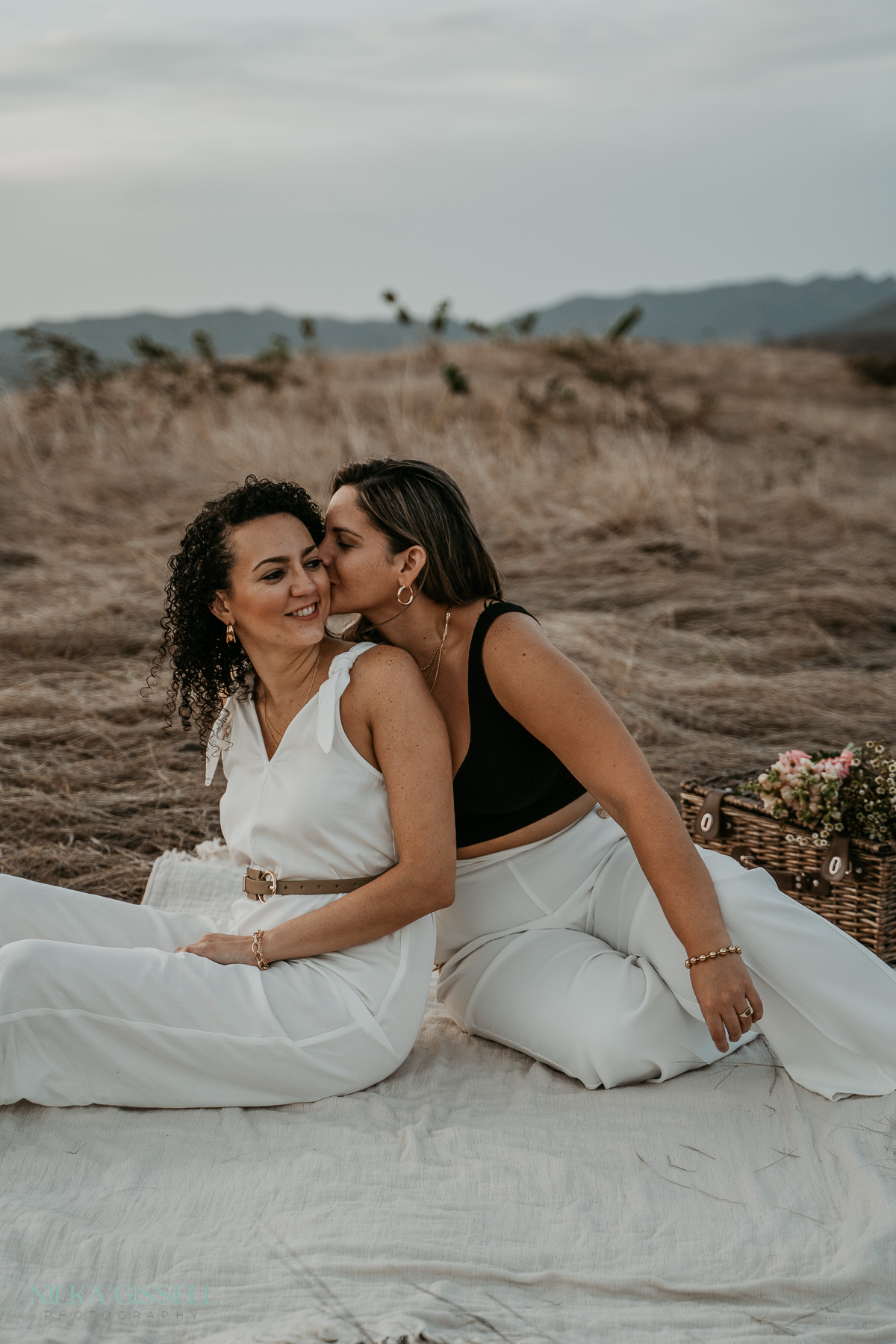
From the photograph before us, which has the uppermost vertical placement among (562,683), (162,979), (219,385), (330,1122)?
(219,385)

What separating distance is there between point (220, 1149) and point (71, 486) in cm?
703

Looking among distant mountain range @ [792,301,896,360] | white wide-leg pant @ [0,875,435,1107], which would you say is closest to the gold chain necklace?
white wide-leg pant @ [0,875,435,1107]

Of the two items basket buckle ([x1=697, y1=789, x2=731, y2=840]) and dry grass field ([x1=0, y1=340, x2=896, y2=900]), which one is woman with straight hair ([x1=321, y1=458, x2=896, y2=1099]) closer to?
basket buckle ([x1=697, y1=789, x2=731, y2=840])

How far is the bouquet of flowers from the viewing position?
288cm

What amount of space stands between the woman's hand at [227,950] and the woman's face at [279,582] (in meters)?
0.64

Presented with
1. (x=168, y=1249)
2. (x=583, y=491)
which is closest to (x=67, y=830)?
(x=168, y=1249)

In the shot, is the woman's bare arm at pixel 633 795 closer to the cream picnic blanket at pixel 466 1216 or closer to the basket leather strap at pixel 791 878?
the cream picnic blanket at pixel 466 1216

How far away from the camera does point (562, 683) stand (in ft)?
7.56

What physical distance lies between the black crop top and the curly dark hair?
0.51 meters

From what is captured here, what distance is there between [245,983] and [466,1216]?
62 centimetres

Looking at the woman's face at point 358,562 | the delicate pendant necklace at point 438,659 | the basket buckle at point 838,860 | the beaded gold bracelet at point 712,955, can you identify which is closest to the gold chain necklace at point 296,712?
the woman's face at point 358,562

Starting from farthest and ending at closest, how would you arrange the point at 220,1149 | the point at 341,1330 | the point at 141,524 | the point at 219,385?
the point at 219,385 → the point at 141,524 → the point at 220,1149 → the point at 341,1330

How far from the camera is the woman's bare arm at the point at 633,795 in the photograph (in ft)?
7.32

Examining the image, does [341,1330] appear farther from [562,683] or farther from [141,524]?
[141,524]
